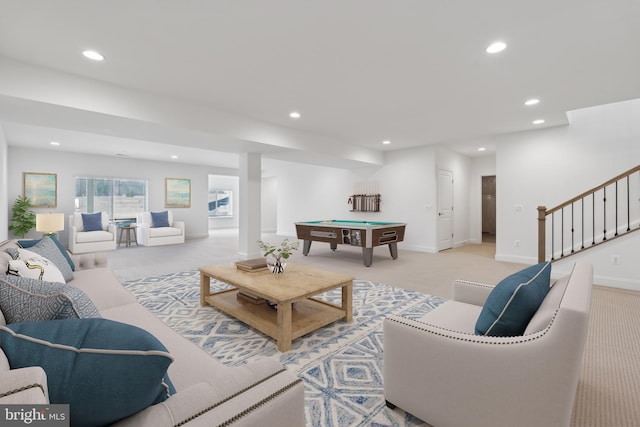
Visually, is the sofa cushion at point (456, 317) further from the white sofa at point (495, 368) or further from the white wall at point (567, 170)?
the white wall at point (567, 170)

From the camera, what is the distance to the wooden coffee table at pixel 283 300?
87.4 inches

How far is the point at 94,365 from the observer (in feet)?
2.24

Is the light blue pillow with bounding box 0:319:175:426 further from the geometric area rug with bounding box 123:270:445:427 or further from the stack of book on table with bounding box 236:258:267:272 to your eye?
the stack of book on table with bounding box 236:258:267:272

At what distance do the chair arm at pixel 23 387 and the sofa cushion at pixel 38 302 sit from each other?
1.32 ft

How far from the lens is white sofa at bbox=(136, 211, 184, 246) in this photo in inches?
295

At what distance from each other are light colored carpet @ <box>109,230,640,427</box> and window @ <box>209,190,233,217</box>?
3.85 meters

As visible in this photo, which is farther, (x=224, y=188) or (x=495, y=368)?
(x=224, y=188)

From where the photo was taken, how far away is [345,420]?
4.99ft

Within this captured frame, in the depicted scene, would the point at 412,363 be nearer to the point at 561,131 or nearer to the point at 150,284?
the point at 150,284

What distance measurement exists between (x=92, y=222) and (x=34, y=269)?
613 cm

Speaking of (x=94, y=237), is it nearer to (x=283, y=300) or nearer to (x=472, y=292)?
(x=283, y=300)

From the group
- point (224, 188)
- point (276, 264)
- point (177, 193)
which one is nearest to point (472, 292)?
point (276, 264)

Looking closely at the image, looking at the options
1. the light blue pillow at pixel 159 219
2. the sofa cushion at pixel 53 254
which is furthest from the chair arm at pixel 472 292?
the light blue pillow at pixel 159 219
